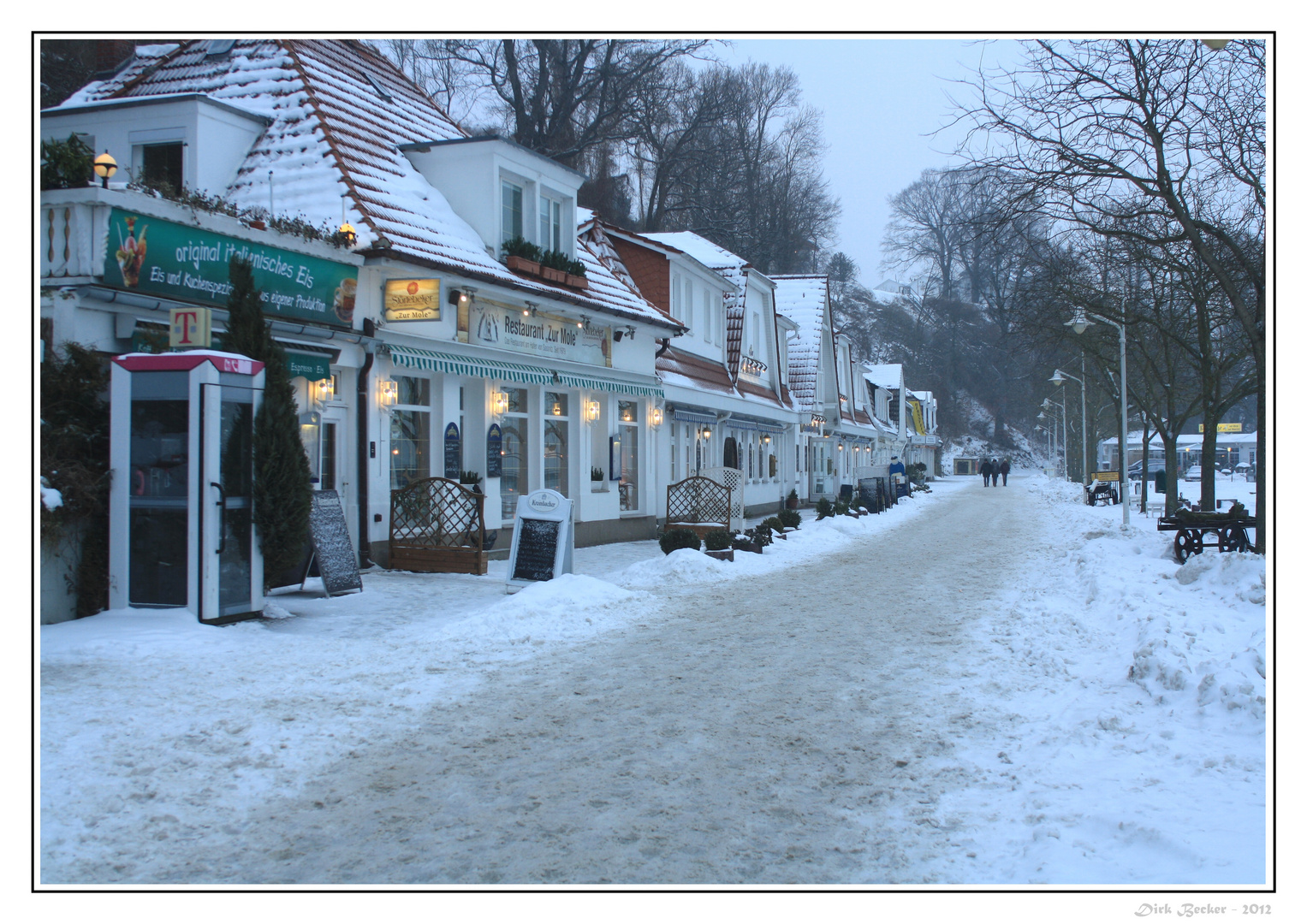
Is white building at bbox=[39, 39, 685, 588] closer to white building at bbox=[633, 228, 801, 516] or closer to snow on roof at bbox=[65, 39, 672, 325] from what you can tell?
snow on roof at bbox=[65, 39, 672, 325]

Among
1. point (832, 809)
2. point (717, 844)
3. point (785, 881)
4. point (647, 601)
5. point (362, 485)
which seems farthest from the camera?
point (362, 485)

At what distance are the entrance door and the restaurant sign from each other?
5981 mm

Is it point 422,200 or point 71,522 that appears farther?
point 422,200

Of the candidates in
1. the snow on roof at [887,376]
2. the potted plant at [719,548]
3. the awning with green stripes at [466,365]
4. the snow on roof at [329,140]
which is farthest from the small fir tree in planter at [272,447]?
the snow on roof at [887,376]

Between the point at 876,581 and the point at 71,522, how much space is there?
9.49 meters

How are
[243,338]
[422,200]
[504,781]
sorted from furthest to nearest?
[422,200] < [243,338] < [504,781]

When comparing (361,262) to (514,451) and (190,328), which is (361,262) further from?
(514,451)

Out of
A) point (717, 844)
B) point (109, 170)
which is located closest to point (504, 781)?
point (717, 844)

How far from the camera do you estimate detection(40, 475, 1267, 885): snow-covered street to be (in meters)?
4.05

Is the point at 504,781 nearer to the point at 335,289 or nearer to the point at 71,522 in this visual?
the point at 71,522

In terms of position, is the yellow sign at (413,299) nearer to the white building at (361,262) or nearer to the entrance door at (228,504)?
the white building at (361,262)

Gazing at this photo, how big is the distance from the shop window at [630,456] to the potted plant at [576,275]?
3.27m

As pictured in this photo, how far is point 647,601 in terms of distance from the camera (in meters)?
11.2

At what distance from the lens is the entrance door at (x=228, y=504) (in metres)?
8.48
